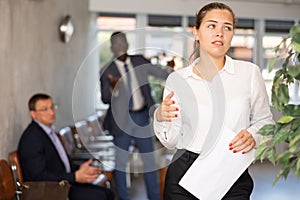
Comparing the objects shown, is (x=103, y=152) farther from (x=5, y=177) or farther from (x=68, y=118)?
(x=5, y=177)

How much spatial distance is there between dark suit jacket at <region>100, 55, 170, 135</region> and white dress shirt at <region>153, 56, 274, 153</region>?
683mm

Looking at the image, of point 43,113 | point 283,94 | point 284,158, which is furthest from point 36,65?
point 284,158

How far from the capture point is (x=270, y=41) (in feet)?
33.2

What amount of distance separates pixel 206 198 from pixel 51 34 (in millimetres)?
4148

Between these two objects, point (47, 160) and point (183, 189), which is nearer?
point (183, 189)

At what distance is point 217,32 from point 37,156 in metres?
2.40

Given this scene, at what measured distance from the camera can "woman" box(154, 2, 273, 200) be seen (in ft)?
6.56

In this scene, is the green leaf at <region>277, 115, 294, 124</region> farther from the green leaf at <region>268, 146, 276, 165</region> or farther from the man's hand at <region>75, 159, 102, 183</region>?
the man's hand at <region>75, 159, 102, 183</region>

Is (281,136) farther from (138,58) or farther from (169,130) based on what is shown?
(138,58)

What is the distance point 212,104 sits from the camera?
2.00 m

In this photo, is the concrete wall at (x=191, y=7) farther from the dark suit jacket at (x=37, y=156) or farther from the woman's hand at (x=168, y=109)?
the woman's hand at (x=168, y=109)

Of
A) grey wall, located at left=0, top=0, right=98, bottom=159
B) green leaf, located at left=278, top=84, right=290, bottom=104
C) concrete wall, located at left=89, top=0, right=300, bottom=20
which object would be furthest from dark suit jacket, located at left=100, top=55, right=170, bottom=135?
concrete wall, located at left=89, top=0, right=300, bottom=20

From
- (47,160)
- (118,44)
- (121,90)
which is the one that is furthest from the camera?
(47,160)

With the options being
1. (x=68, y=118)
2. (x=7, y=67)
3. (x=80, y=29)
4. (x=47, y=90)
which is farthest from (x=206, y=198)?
(x=80, y=29)
